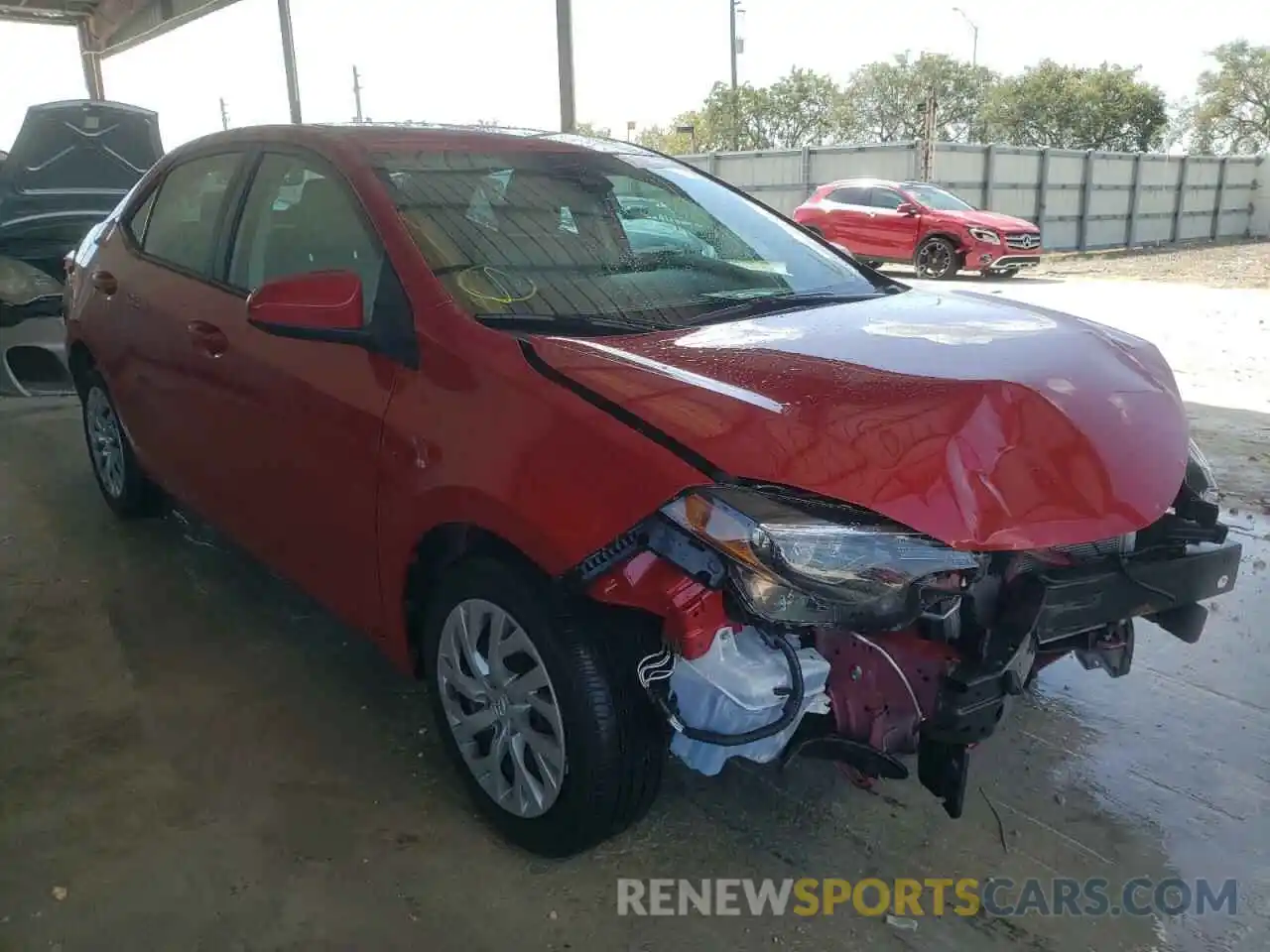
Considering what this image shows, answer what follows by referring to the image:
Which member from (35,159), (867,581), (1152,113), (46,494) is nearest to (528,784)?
(867,581)

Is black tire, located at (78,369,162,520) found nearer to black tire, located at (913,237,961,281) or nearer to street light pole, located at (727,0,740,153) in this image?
black tire, located at (913,237,961,281)

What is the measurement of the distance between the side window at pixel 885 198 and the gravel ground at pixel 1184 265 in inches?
125

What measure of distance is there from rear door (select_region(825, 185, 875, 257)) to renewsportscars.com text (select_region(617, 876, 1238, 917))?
47.3 feet

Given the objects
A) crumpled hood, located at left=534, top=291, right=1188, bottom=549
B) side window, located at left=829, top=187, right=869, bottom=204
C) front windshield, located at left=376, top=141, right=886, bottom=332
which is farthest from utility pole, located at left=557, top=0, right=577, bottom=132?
crumpled hood, located at left=534, top=291, right=1188, bottom=549

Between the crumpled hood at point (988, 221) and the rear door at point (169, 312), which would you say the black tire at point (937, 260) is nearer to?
the crumpled hood at point (988, 221)

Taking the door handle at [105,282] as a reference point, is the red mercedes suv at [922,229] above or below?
below

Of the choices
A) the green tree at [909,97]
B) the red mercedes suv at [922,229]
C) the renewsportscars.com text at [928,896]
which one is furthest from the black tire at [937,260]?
the green tree at [909,97]

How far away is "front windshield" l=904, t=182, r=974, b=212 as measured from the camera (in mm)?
15570

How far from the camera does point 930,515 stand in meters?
1.81

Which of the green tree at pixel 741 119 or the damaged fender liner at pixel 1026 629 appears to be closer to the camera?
the damaged fender liner at pixel 1026 629

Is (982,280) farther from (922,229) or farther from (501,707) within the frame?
(501,707)

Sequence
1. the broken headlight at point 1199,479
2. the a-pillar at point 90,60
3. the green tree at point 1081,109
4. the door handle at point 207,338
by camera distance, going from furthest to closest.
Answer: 1. the green tree at point 1081,109
2. the a-pillar at point 90,60
3. the door handle at point 207,338
4. the broken headlight at point 1199,479

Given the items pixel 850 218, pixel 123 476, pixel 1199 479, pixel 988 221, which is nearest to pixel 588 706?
pixel 1199 479

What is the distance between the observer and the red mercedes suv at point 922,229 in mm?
15031
